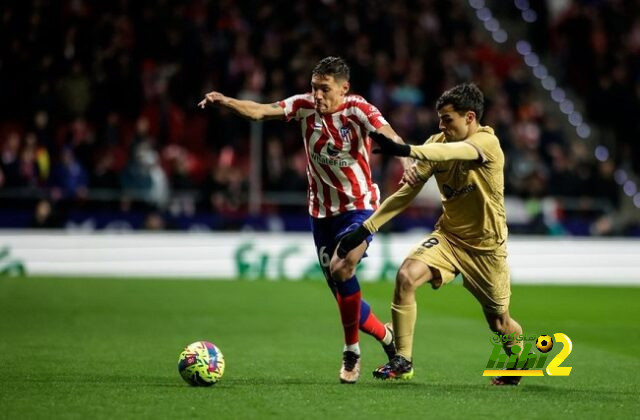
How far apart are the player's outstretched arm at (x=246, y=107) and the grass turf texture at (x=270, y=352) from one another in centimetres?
197

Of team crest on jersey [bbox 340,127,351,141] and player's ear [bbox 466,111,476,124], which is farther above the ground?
player's ear [bbox 466,111,476,124]

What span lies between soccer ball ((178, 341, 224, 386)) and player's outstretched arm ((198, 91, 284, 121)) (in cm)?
178

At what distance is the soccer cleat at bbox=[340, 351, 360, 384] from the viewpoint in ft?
25.8

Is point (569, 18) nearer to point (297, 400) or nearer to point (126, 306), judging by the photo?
point (126, 306)

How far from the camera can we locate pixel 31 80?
19.2 m

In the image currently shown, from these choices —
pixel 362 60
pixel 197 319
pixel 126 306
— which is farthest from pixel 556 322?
pixel 362 60

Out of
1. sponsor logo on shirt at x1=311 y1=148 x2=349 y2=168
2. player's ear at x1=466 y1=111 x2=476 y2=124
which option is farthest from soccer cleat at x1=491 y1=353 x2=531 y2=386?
sponsor logo on shirt at x1=311 y1=148 x2=349 y2=168

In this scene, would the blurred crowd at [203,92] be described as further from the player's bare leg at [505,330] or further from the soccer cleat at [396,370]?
the player's bare leg at [505,330]

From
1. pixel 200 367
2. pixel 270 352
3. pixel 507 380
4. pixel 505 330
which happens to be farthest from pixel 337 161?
pixel 270 352

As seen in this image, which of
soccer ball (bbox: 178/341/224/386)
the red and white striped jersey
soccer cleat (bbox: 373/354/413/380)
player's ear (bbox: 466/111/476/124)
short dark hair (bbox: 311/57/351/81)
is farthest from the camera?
the red and white striped jersey

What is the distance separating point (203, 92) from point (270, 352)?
1088 centimetres

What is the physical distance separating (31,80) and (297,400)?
13.6m

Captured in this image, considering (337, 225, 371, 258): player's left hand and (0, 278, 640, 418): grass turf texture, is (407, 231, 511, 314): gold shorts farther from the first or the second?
(0, 278, 640, 418): grass turf texture

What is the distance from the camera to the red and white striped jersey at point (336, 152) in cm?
825
